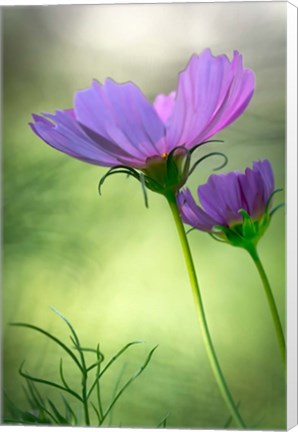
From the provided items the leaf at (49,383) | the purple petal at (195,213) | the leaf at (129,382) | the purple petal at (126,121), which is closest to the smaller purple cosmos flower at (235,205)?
the purple petal at (195,213)

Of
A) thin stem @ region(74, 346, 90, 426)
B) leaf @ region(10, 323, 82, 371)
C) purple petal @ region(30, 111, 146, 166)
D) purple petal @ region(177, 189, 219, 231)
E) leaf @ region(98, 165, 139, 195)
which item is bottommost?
thin stem @ region(74, 346, 90, 426)

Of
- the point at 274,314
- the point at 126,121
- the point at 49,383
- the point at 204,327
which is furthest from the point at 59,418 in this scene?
the point at 126,121

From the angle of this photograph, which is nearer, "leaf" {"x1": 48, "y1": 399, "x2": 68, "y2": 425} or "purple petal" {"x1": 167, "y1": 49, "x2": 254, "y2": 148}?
"purple petal" {"x1": 167, "y1": 49, "x2": 254, "y2": 148}

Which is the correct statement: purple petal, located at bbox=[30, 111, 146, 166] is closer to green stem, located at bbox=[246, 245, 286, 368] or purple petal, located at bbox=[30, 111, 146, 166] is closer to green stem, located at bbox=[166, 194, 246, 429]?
green stem, located at bbox=[166, 194, 246, 429]

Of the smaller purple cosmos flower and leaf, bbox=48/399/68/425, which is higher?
the smaller purple cosmos flower

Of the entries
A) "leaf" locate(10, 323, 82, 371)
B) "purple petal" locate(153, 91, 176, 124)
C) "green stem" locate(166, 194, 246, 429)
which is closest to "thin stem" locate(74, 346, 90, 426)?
"leaf" locate(10, 323, 82, 371)

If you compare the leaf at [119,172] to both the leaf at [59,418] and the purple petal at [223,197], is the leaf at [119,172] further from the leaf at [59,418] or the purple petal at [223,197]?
the leaf at [59,418]

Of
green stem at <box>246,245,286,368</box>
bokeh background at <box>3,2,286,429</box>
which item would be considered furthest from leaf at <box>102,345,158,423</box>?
green stem at <box>246,245,286,368</box>

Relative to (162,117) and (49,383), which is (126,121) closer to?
(162,117)
